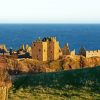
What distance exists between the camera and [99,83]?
130 ft

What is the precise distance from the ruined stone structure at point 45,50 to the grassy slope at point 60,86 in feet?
133

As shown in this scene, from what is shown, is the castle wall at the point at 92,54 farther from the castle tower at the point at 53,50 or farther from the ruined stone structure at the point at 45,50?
the castle tower at the point at 53,50

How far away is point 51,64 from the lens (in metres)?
82.3

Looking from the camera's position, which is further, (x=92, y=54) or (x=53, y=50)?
(x=92, y=54)

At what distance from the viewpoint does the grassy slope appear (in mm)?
36625

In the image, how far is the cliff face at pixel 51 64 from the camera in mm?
76025

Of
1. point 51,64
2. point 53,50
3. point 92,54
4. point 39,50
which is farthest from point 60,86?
point 92,54

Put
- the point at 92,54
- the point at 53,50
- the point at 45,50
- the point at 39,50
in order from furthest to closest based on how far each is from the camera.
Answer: the point at 92,54, the point at 53,50, the point at 45,50, the point at 39,50

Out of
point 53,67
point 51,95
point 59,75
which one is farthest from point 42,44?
point 51,95

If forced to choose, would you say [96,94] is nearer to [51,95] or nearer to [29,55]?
[51,95]

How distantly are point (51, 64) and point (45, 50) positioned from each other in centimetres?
412

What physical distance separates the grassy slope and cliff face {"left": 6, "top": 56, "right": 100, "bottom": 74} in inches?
1163

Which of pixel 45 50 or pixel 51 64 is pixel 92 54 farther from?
pixel 51 64

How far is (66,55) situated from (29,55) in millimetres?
7449
